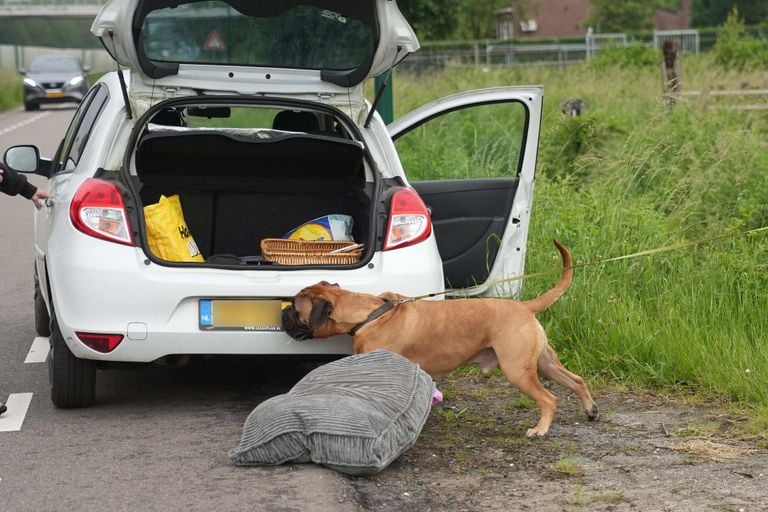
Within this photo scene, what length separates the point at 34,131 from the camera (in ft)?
100

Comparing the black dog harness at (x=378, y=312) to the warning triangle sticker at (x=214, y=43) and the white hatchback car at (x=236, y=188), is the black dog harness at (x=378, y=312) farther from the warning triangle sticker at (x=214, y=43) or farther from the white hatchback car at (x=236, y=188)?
the warning triangle sticker at (x=214, y=43)

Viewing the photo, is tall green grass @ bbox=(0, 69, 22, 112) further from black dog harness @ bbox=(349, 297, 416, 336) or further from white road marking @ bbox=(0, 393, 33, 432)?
black dog harness @ bbox=(349, 297, 416, 336)

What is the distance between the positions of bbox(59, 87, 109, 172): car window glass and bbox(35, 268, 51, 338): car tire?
97 centimetres

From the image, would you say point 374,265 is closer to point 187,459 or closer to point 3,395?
point 187,459

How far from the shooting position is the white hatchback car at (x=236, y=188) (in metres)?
5.95

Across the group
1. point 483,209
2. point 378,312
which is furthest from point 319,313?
point 483,209

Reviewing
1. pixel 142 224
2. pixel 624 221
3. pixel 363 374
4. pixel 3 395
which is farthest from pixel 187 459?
pixel 624 221

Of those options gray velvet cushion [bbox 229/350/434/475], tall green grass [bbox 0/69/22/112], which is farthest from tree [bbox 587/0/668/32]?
gray velvet cushion [bbox 229/350/434/475]

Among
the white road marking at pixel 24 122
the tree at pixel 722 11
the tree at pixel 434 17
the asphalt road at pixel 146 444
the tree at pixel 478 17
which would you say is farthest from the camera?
the tree at pixel 722 11

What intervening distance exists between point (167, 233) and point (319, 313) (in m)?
1.05

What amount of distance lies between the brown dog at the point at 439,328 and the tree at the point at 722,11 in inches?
2895

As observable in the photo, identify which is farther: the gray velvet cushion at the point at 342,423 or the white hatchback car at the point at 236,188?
the white hatchback car at the point at 236,188

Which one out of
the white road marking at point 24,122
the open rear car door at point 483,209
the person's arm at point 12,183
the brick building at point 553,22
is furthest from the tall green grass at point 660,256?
the brick building at point 553,22

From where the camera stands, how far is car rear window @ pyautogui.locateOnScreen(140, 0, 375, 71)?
266 inches
